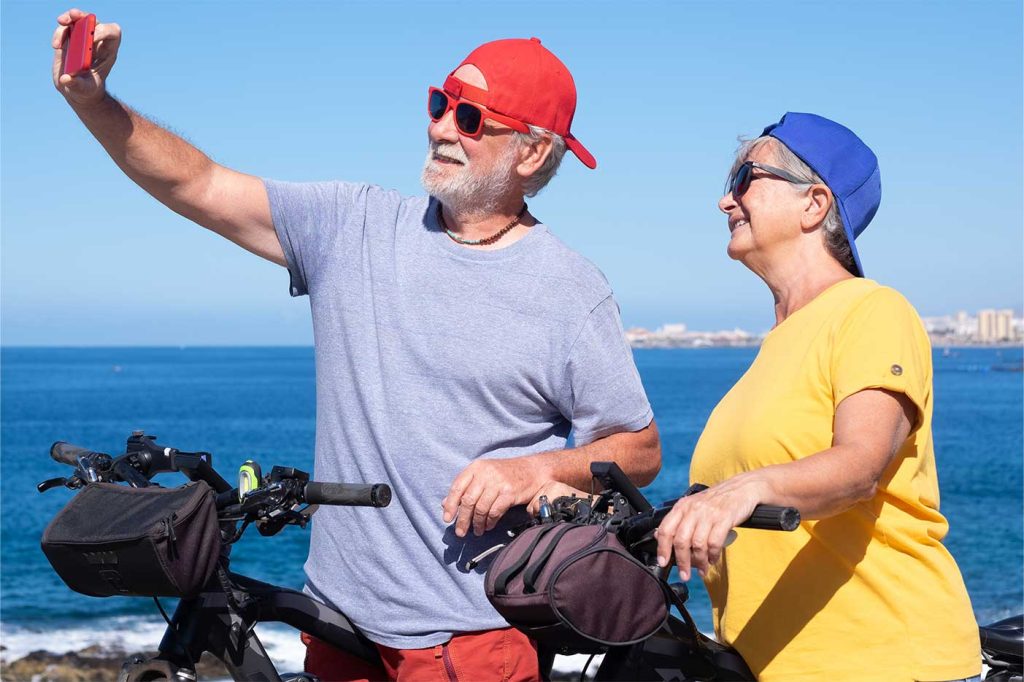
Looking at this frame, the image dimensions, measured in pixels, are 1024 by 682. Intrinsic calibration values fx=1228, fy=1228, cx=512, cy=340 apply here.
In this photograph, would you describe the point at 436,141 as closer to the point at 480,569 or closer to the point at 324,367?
the point at 324,367

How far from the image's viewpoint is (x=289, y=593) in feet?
11.5

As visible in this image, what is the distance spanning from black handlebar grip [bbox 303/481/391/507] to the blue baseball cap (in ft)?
4.50

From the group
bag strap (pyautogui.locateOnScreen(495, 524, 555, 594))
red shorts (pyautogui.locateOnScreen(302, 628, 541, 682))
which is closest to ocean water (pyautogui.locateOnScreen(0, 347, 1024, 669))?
red shorts (pyautogui.locateOnScreen(302, 628, 541, 682))

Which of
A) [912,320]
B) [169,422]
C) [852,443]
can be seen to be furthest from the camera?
[169,422]

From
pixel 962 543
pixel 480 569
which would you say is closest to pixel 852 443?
pixel 480 569

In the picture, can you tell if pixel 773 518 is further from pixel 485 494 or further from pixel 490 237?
pixel 490 237

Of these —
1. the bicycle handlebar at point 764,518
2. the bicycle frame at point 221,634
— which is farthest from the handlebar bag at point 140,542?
the bicycle handlebar at point 764,518

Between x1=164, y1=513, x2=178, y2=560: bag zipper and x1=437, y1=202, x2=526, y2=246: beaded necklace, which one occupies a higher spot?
x1=437, y1=202, x2=526, y2=246: beaded necklace

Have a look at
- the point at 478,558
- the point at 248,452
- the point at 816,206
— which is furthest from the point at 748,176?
the point at 248,452

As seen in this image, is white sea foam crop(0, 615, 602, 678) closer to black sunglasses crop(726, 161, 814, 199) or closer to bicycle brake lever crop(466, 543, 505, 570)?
bicycle brake lever crop(466, 543, 505, 570)

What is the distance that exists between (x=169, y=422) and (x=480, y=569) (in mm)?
80623

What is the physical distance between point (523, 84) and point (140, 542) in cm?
177

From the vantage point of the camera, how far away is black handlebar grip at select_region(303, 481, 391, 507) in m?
2.99

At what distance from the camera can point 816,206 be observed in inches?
127
